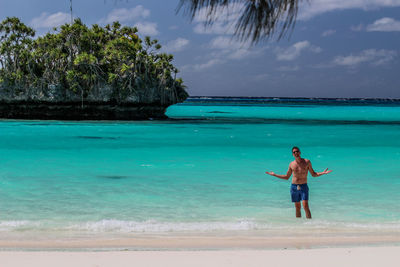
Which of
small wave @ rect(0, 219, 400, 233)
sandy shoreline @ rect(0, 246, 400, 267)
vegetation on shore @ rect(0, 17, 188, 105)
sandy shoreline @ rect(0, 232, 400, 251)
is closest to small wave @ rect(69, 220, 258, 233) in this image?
small wave @ rect(0, 219, 400, 233)

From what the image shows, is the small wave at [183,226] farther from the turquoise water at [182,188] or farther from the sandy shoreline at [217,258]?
the sandy shoreline at [217,258]

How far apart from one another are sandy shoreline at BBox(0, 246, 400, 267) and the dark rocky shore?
95.6 feet

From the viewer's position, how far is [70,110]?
33.8m

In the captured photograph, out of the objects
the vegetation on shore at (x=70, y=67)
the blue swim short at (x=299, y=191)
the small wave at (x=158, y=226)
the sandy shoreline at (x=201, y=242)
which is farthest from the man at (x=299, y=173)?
the vegetation on shore at (x=70, y=67)

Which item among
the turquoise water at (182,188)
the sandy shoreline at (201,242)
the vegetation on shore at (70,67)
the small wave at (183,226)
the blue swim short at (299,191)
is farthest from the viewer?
the vegetation on shore at (70,67)

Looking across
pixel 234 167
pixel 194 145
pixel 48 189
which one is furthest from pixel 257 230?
pixel 194 145

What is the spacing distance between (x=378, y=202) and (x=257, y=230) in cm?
342

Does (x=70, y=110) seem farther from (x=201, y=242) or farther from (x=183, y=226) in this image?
(x=201, y=242)

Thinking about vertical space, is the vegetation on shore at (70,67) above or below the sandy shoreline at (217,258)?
above

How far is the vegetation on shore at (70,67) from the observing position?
32312mm

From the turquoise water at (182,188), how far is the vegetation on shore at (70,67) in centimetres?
1335

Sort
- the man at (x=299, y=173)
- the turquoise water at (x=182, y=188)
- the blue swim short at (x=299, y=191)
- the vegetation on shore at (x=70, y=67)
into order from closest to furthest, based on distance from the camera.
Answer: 1. the man at (x=299, y=173)
2. the blue swim short at (x=299, y=191)
3. the turquoise water at (x=182, y=188)
4. the vegetation on shore at (x=70, y=67)

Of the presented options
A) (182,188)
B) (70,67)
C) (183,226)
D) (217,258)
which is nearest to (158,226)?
(183,226)

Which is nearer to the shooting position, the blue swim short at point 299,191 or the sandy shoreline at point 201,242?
the sandy shoreline at point 201,242
